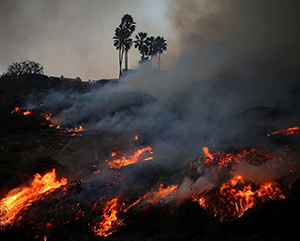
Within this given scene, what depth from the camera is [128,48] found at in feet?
151

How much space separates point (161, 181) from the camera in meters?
10.7

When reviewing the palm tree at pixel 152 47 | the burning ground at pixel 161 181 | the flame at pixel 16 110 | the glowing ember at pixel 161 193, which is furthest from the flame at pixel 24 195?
the palm tree at pixel 152 47

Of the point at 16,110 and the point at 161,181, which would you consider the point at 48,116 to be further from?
the point at 161,181

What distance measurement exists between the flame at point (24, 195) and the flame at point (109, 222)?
3690 millimetres

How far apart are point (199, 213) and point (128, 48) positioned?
44.8 m

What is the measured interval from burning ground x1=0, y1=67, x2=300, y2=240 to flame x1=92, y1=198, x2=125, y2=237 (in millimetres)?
46

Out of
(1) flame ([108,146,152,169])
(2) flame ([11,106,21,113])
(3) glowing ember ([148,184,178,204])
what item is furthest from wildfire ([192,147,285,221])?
(2) flame ([11,106,21,113])

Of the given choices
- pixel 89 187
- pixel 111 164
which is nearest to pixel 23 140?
pixel 111 164

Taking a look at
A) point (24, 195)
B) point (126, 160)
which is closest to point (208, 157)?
point (126, 160)

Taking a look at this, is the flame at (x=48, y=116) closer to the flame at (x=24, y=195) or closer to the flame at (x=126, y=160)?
the flame at (x=126, y=160)

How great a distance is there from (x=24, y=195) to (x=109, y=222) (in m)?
5.08

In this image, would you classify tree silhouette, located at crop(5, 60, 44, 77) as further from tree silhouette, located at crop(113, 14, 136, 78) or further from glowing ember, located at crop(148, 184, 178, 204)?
glowing ember, located at crop(148, 184, 178, 204)

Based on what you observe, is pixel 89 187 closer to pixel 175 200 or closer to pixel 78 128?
pixel 175 200

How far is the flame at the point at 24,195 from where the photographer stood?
8609 millimetres
